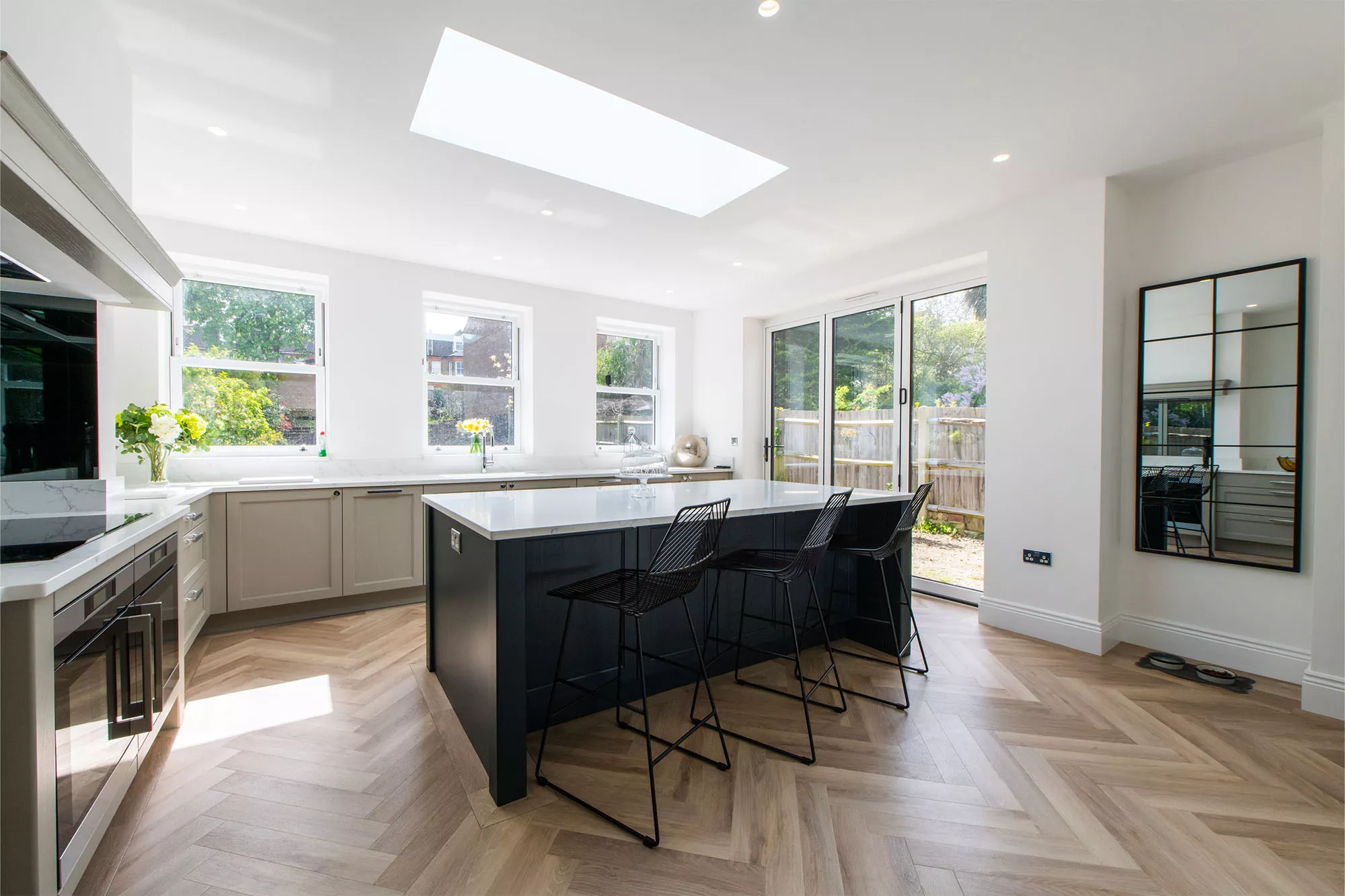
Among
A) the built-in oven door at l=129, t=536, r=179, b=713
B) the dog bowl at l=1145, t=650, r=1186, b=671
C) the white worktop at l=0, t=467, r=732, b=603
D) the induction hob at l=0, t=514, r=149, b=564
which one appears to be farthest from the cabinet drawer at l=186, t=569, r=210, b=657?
the dog bowl at l=1145, t=650, r=1186, b=671

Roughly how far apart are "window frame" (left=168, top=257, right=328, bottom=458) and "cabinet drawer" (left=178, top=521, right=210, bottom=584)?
39.5 inches

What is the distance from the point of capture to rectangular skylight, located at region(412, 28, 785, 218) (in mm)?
2520

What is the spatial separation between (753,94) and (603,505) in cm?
182

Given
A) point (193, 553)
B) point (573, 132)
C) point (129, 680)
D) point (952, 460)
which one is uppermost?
point (573, 132)

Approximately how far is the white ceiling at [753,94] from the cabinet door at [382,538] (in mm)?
1847

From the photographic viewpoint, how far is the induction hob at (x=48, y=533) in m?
1.36

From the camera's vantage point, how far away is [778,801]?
1.80 metres

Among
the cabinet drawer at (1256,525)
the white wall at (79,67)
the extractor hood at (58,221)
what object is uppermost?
the white wall at (79,67)

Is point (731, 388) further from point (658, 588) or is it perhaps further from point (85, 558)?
point (85, 558)

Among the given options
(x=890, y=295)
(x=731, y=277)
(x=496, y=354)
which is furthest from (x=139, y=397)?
(x=890, y=295)

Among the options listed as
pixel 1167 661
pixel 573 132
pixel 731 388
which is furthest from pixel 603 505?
pixel 731 388

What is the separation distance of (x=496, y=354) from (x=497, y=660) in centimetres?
382

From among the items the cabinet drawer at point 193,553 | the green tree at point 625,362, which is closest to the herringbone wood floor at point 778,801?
the cabinet drawer at point 193,553

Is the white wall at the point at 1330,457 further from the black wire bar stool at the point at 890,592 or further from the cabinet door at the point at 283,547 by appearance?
the cabinet door at the point at 283,547
